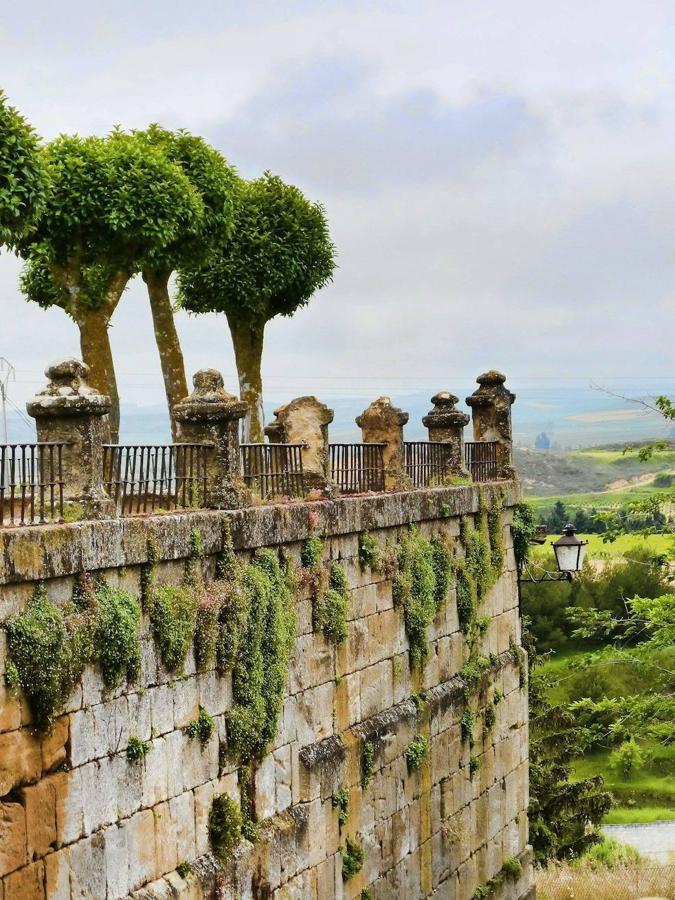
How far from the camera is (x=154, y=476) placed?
1155cm

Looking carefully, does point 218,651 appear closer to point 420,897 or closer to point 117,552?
point 117,552

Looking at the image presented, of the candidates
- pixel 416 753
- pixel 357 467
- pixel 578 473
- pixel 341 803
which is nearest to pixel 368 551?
pixel 357 467

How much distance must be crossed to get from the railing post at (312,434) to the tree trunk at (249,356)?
8676mm

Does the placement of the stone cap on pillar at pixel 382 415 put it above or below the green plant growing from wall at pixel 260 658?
above

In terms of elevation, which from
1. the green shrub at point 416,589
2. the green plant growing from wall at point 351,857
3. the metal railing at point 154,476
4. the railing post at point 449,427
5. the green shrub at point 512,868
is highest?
the railing post at point 449,427

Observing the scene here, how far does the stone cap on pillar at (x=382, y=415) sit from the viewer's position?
15.9 m

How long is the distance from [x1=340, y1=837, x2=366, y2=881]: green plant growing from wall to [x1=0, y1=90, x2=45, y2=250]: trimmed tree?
23.4 feet

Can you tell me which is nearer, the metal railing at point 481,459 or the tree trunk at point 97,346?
the metal railing at point 481,459

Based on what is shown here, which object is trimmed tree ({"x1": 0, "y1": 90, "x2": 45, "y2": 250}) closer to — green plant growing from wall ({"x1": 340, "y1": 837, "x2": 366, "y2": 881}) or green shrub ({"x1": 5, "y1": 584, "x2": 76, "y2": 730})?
green shrub ({"x1": 5, "y1": 584, "x2": 76, "y2": 730})

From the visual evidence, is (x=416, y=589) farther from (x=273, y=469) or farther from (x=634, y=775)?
(x=634, y=775)

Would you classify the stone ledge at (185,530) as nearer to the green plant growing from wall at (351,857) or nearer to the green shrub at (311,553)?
the green shrub at (311,553)

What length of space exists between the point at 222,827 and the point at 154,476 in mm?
2940

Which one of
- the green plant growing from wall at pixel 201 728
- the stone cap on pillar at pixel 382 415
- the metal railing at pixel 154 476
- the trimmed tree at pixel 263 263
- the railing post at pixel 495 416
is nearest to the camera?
the metal railing at pixel 154 476

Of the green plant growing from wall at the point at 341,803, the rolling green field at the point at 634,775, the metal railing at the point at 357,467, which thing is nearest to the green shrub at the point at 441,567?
the metal railing at the point at 357,467
